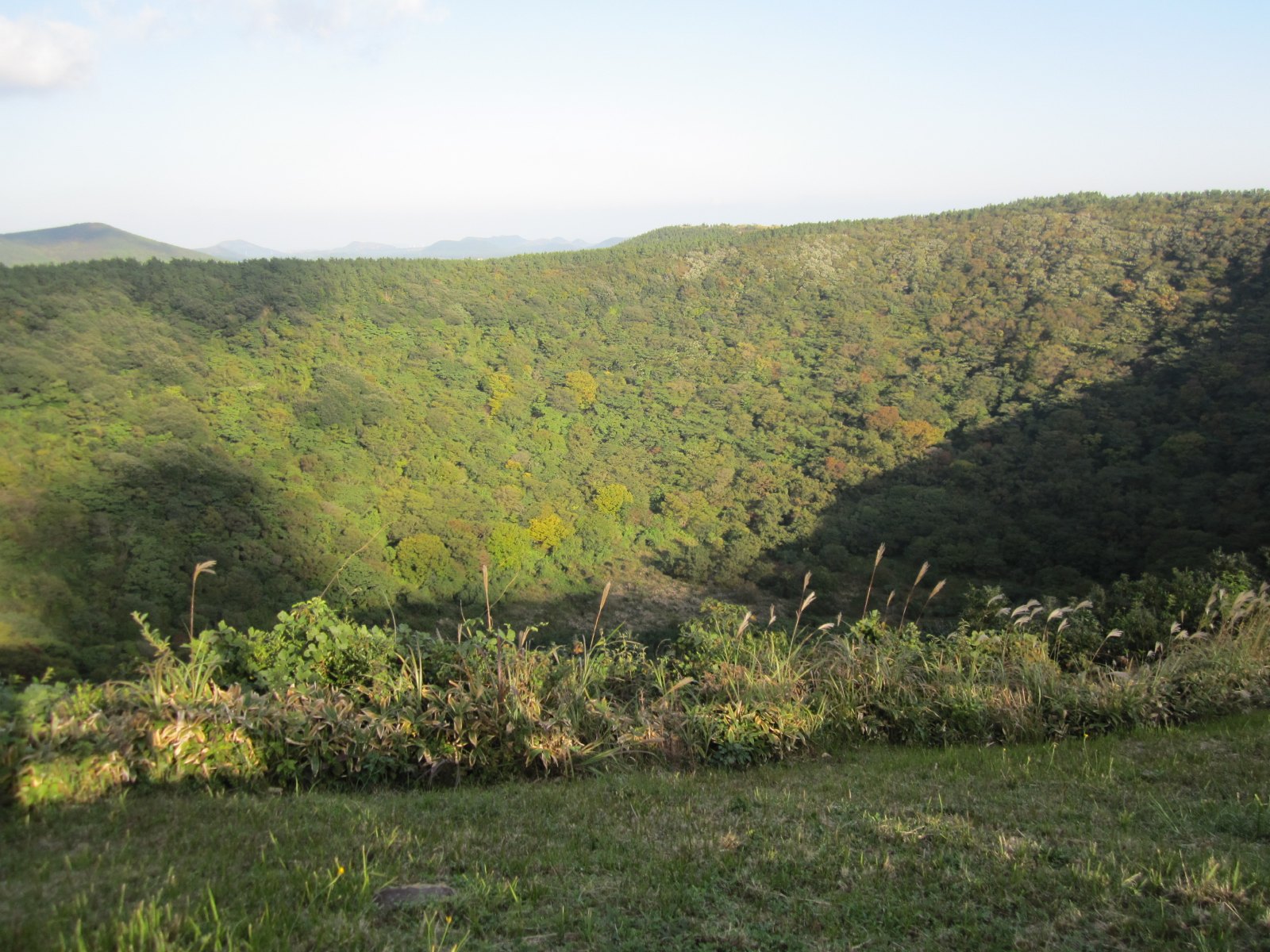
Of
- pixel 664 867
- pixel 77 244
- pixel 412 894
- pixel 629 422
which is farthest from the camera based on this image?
pixel 77 244

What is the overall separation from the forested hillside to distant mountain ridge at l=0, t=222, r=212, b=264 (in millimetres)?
15492

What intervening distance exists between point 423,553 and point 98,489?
7505 millimetres

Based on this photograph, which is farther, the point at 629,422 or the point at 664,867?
the point at 629,422

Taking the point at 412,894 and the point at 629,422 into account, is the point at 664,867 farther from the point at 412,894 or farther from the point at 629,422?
the point at 629,422

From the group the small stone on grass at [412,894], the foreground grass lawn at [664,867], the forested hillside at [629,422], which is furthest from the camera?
the forested hillside at [629,422]

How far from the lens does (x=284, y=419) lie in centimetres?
2375

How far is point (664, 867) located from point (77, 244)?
164ft

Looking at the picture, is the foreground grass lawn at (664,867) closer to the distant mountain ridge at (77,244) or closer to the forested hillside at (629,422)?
the forested hillside at (629,422)

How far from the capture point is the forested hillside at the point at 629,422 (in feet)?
59.1

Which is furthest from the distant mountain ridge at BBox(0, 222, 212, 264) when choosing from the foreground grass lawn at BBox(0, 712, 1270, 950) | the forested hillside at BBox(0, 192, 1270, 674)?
the foreground grass lawn at BBox(0, 712, 1270, 950)

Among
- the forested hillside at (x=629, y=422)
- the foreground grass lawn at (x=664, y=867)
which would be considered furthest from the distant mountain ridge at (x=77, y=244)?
the foreground grass lawn at (x=664, y=867)

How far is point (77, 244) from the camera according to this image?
4056 cm

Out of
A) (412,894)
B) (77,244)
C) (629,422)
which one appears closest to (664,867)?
(412,894)

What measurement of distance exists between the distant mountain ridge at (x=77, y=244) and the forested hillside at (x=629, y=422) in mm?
15492
